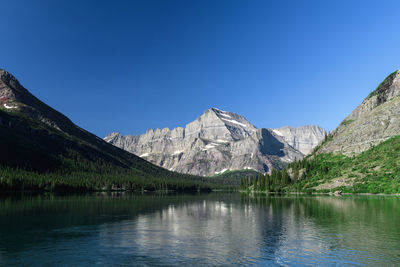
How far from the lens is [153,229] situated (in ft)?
202

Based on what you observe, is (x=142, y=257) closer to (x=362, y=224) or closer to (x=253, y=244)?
(x=253, y=244)

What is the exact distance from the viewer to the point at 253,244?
46281 millimetres

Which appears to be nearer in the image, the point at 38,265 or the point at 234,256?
the point at 38,265

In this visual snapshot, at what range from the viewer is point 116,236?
53.4m

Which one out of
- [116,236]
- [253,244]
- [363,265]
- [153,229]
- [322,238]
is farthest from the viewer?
[153,229]

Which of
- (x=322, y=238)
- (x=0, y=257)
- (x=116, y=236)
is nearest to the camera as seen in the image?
(x=0, y=257)

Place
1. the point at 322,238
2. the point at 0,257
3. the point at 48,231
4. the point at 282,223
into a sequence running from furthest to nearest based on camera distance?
the point at 282,223, the point at 48,231, the point at 322,238, the point at 0,257

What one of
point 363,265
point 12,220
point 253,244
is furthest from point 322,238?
point 12,220

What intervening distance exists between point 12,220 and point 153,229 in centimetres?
3599

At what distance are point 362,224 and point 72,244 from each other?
184ft

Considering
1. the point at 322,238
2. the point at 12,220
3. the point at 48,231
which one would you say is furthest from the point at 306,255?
the point at 12,220

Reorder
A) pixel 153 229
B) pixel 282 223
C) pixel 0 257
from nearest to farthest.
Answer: pixel 0 257 < pixel 153 229 < pixel 282 223

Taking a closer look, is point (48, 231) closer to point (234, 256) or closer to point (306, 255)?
point (234, 256)

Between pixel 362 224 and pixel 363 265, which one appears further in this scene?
pixel 362 224
